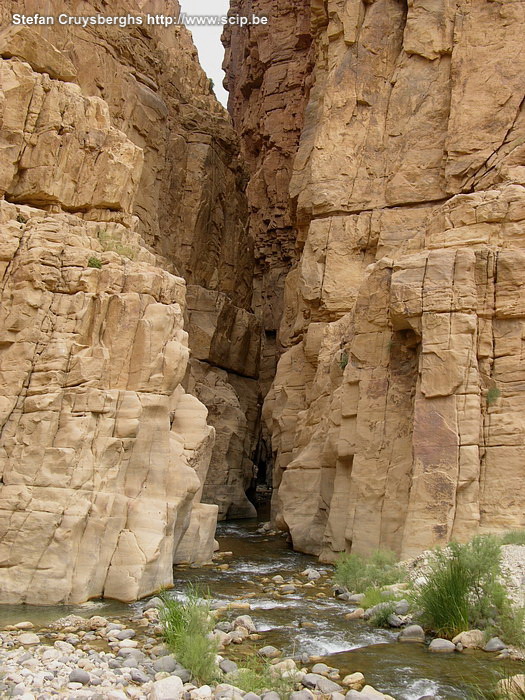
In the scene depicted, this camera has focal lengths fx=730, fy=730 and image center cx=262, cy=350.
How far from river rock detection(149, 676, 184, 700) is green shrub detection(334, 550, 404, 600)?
7196mm

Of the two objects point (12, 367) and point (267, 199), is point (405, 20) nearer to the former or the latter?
point (267, 199)

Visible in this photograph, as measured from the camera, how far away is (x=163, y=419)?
655 inches

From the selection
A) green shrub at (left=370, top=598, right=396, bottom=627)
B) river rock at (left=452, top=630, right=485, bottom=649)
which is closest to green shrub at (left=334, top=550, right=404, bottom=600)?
green shrub at (left=370, top=598, right=396, bottom=627)

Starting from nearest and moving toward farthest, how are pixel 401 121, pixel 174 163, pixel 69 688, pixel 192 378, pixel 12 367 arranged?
pixel 69 688
pixel 12 367
pixel 401 121
pixel 192 378
pixel 174 163

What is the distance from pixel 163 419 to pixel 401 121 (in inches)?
768

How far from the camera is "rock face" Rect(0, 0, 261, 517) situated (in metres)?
35.3

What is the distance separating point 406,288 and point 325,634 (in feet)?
29.7

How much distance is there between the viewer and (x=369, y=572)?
627 inches

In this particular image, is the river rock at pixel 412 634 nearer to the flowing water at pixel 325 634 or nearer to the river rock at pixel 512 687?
the flowing water at pixel 325 634

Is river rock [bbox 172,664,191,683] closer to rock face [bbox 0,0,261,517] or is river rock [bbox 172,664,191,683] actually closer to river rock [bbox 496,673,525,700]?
river rock [bbox 496,673,525,700]

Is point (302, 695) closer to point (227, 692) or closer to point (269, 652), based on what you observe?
point (227, 692)

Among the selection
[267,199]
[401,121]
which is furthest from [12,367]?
[267,199]

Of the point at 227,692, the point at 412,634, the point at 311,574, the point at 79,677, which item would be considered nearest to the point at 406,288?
the point at 311,574

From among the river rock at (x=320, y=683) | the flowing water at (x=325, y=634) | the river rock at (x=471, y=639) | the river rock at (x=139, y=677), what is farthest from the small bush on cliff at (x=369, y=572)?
the river rock at (x=139, y=677)
